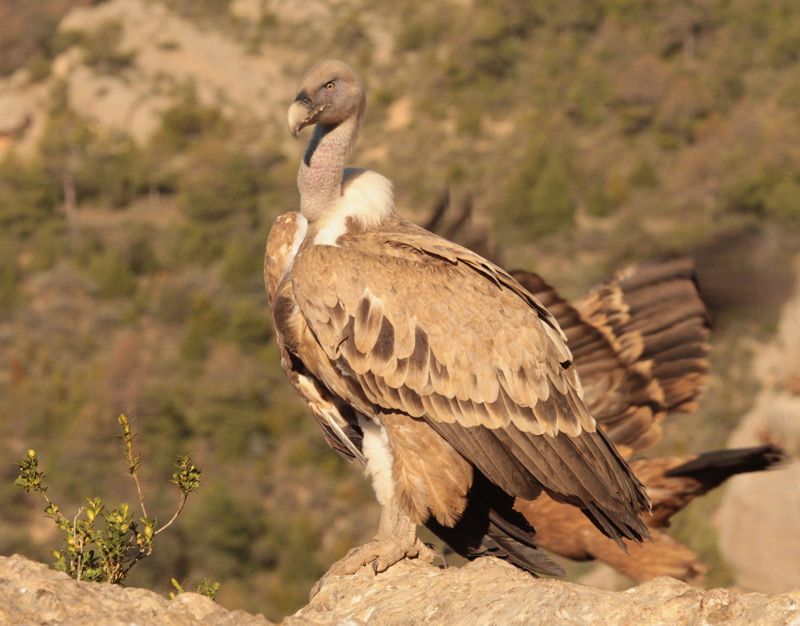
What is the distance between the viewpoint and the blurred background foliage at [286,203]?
35375mm

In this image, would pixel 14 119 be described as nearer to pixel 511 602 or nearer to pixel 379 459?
pixel 379 459

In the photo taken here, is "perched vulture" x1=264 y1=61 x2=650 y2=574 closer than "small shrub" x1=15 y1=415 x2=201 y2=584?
No

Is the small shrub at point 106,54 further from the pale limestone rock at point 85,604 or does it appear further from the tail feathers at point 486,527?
the pale limestone rock at point 85,604

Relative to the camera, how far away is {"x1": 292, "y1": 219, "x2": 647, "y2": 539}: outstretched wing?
5.71 metres

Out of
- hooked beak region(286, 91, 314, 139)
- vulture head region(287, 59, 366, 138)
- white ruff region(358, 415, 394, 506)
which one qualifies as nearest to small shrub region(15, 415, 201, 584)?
white ruff region(358, 415, 394, 506)

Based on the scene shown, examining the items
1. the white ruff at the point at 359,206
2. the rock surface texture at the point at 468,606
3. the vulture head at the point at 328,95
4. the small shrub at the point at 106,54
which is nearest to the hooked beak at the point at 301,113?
the vulture head at the point at 328,95

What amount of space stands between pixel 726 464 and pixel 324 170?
449cm

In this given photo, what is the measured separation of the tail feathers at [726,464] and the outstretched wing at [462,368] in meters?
3.16

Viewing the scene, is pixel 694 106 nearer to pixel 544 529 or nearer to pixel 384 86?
pixel 384 86

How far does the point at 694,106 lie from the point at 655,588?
181 ft

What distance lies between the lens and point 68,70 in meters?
67.9

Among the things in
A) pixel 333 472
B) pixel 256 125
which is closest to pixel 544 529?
pixel 333 472

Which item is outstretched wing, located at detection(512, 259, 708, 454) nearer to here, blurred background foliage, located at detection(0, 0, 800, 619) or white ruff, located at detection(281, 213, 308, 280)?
white ruff, located at detection(281, 213, 308, 280)

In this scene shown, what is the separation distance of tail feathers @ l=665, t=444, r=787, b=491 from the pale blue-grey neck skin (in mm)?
4245
